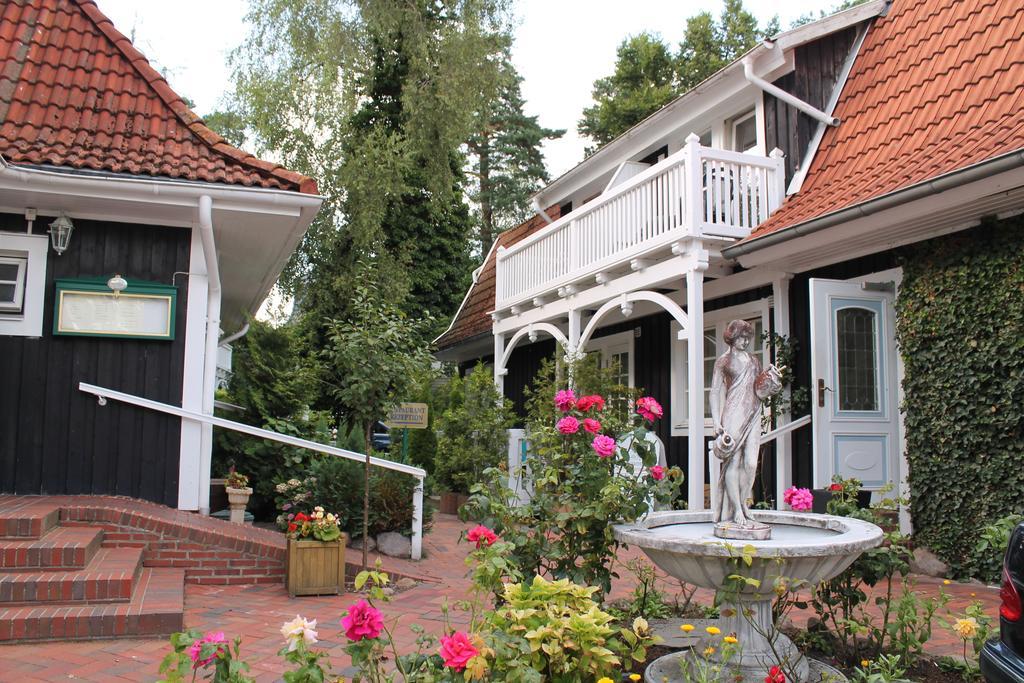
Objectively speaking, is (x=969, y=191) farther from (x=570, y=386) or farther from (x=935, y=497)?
(x=570, y=386)

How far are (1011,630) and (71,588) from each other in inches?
196

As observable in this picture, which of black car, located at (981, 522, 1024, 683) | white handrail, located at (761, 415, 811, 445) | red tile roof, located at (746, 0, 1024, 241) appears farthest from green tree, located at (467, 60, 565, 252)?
black car, located at (981, 522, 1024, 683)

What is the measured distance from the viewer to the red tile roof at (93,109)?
21.9 feet

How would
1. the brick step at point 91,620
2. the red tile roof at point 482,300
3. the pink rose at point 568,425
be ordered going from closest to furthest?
the pink rose at point 568,425
the brick step at point 91,620
the red tile roof at point 482,300

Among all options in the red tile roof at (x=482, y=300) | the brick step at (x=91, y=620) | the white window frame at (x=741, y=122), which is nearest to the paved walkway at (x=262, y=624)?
the brick step at (x=91, y=620)

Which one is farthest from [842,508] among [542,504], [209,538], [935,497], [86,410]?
[86,410]

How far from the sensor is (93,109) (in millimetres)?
7227

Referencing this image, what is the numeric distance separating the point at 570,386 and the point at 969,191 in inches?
206

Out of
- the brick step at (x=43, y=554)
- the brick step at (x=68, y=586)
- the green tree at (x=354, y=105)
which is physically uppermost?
the green tree at (x=354, y=105)

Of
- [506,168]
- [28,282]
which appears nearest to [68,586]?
[28,282]

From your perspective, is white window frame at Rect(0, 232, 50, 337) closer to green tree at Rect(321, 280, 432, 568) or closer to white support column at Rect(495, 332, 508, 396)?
green tree at Rect(321, 280, 432, 568)

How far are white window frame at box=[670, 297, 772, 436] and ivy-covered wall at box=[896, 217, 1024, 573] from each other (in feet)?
8.89

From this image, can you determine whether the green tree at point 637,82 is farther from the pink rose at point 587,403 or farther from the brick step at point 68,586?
the brick step at point 68,586

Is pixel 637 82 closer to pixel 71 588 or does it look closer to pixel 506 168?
pixel 506 168
